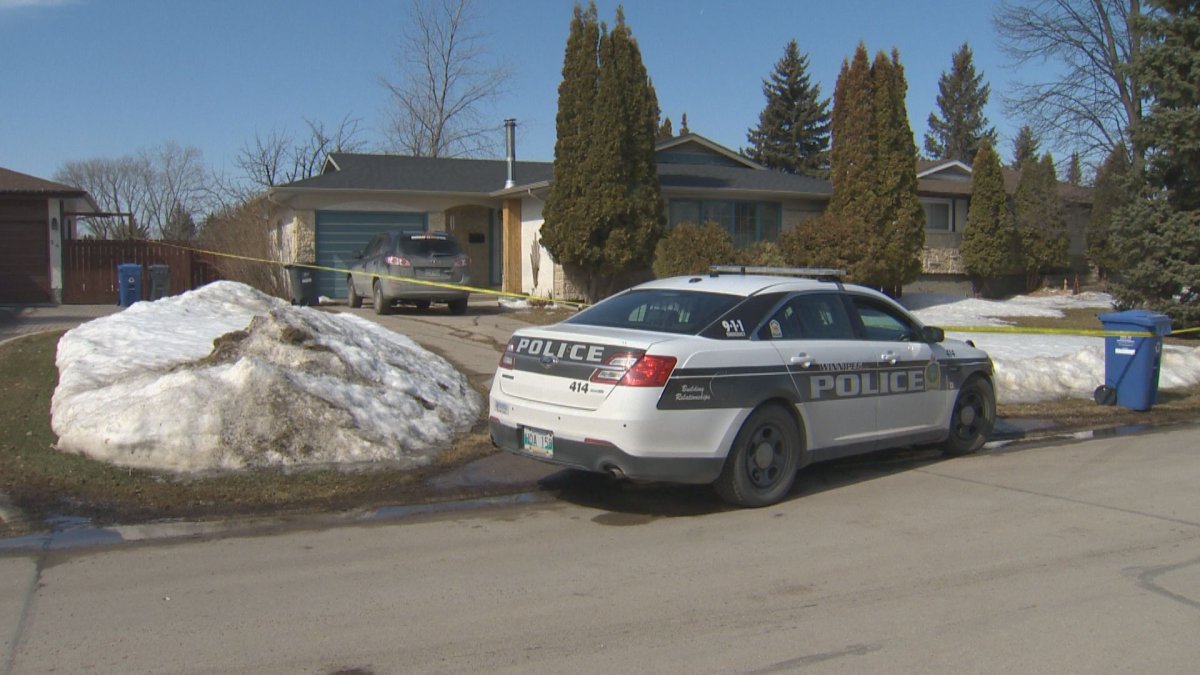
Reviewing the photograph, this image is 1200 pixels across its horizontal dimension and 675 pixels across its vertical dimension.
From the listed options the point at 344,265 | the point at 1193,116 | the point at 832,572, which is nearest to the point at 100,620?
the point at 832,572

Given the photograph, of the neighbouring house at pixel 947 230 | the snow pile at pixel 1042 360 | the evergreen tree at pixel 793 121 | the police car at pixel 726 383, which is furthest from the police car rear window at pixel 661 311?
the evergreen tree at pixel 793 121

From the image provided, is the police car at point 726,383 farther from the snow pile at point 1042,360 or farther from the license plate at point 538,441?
the snow pile at point 1042,360

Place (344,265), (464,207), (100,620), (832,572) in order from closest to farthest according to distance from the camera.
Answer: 1. (100,620)
2. (832,572)
3. (344,265)
4. (464,207)

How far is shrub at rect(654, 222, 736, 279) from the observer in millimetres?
18641

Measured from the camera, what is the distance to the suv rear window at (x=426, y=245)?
18.8 m

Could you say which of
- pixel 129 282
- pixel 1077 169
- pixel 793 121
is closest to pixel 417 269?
pixel 129 282

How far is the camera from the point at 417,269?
18.7m

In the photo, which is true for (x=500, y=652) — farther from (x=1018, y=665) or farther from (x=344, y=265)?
(x=344, y=265)

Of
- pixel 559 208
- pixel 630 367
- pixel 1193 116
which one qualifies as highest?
pixel 1193 116

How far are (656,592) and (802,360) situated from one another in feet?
8.69

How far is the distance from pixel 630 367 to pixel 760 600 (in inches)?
73.3

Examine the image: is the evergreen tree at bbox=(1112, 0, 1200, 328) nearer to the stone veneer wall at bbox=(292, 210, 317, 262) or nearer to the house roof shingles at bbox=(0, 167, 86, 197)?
the stone veneer wall at bbox=(292, 210, 317, 262)

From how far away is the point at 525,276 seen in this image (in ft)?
80.3

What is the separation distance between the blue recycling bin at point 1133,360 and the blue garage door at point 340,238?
50.4 feet
